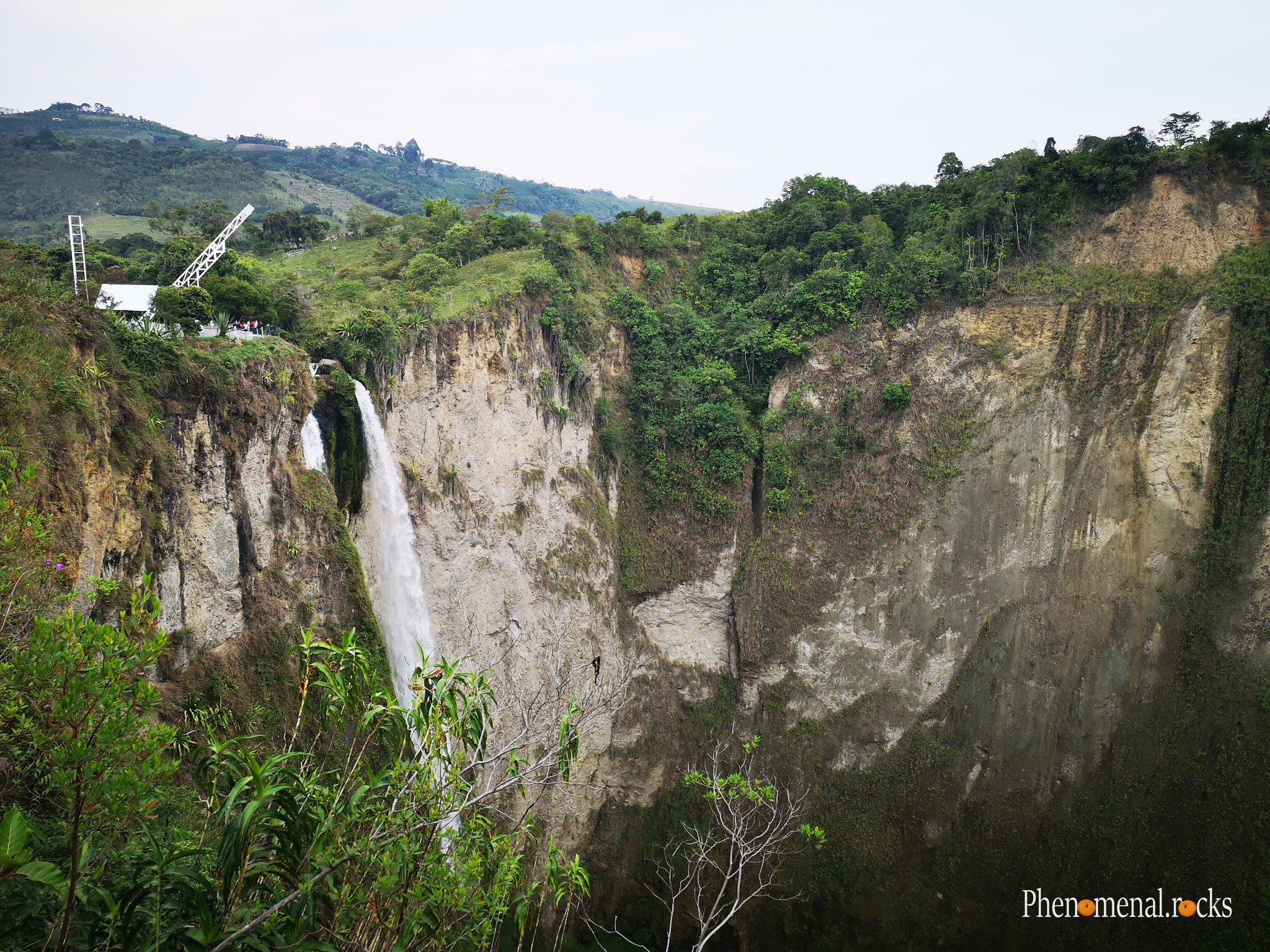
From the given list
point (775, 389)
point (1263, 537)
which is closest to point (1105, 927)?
point (1263, 537)

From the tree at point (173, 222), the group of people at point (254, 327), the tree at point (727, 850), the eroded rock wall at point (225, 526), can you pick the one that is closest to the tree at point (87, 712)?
the eroded rock wall at point (225, 526)

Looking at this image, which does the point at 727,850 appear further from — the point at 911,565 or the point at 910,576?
the point at 911,565

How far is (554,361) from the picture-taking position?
23.7 m

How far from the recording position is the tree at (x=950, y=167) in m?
28.4

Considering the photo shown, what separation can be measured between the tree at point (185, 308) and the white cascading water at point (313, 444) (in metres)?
2.81

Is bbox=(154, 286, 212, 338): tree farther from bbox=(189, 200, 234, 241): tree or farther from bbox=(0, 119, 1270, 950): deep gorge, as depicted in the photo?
bbox=(189, 200, 234, 241): tree

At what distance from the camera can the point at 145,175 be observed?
4244cm

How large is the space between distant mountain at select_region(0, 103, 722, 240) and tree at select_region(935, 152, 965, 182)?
119 feet

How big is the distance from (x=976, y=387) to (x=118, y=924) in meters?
23.5

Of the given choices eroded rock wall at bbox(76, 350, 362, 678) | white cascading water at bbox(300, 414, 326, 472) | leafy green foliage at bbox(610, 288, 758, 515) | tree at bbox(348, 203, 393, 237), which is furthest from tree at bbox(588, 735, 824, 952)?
tree at bbox(348, 203, 393, 237)

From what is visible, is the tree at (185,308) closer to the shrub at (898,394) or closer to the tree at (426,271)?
the tree at (426,271)

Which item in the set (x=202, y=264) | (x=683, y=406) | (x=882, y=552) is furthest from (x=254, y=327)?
(x=882, y=552)

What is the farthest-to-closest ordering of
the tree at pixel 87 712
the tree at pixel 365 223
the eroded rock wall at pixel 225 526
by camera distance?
the tree at pixel 365 223, the eroded rock wall at pixel 225 526, the tree at pixel 87 712

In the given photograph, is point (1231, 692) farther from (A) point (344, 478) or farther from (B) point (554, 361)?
(A) point (344, 478)
